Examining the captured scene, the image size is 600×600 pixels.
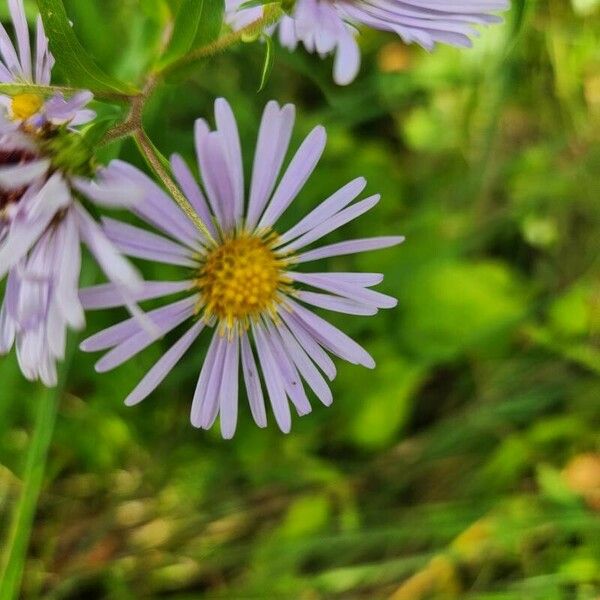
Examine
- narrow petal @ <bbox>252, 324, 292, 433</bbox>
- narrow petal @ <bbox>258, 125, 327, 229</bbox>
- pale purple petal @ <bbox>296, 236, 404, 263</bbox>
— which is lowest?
narrow petal @ <bbox>252, 324, 292, 433</bbox>

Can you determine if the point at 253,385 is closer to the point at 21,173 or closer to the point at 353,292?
the point at 353,292

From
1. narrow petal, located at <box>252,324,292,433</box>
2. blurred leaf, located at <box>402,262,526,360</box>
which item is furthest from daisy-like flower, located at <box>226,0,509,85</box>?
blurred leaf, located at <box>402,262,526,360</box>

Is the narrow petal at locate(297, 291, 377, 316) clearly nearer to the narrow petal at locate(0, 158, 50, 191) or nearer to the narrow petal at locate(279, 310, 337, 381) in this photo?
the narrow petal at locate(279, 310, 337, 381)

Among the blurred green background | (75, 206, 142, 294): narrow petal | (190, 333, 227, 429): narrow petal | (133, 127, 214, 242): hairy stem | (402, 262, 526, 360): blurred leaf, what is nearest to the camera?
(75, 206, 142, 294): narrow petal

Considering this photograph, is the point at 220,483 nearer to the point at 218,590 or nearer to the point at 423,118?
the point at 218,590

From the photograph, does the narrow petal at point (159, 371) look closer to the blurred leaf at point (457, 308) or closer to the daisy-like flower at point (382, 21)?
the daisy-like flower at point (382, 21)

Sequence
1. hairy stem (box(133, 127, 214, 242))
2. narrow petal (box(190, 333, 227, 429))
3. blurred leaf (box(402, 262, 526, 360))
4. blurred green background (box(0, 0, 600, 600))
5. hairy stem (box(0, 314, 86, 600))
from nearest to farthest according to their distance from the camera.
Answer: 1. hairy stem (box(133, 127, 214, 242))
2. narrow petal (box(190, 333, 227, 429))
3. hairy stem (box(0, 314, 86, 600))
4. blurred green background (box(0, 0, 600, 600))
5. blurred leaf (box(402, 262, 526, 360))

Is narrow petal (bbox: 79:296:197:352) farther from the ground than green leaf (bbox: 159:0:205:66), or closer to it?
closer to it

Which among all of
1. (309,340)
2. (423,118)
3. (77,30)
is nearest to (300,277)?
(309,340)
